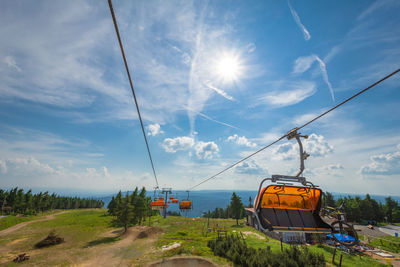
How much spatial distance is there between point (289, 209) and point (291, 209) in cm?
14

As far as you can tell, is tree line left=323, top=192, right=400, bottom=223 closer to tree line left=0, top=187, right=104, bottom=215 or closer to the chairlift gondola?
the chairlift gondola

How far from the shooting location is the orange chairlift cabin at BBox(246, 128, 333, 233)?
28.0ft

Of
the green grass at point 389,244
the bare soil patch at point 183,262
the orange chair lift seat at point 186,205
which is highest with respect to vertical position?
the orange chair lift seat at point 186,205

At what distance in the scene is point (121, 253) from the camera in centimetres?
2558

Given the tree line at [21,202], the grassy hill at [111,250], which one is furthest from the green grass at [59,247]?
the tree line at [21,202]

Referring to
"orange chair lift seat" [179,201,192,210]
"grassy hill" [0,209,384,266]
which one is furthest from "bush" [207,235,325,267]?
"orange chair lift seat" [179,201,192,210]

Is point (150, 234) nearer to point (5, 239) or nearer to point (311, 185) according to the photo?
point (5, 239)

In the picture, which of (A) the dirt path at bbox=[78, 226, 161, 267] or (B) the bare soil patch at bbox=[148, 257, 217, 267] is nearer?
(B) the bare soil patch at bbox=[148, 257, 217, 267]

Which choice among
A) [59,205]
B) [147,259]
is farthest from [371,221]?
[59,205]

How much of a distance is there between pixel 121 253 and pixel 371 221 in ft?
285

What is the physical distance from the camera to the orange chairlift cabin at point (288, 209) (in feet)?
28.0

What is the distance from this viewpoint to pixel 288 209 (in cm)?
941

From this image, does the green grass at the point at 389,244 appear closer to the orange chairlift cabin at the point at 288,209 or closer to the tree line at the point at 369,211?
the tree line at the point at 369,211

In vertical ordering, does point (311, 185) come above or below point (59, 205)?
above
